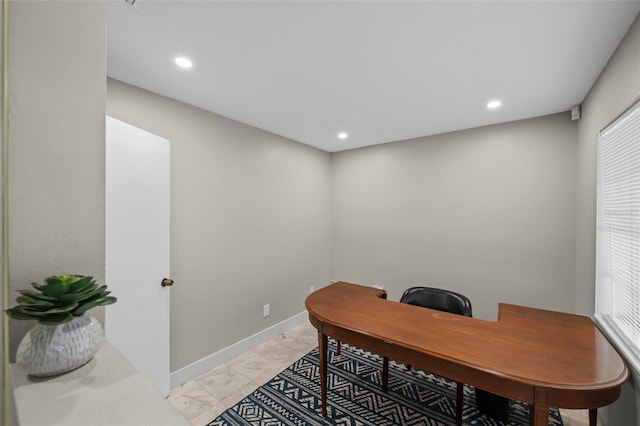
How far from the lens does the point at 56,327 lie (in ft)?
2.23

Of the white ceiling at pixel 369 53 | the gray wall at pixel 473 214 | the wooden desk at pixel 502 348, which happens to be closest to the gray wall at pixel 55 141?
the white ceiling at pixel 369 53

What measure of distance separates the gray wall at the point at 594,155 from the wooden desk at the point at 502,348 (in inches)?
8.5

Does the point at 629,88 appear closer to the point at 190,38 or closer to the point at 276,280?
the point at 190,38

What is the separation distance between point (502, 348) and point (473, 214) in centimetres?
188

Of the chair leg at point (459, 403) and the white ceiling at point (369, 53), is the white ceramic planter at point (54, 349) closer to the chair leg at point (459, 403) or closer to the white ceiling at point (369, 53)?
the white ceiling at point (369, 53)

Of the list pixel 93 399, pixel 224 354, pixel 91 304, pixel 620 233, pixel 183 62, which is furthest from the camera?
pixel 224 354

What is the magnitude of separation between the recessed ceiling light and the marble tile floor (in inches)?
94.2

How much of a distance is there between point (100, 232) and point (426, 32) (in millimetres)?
1766

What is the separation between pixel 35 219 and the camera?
76 cm

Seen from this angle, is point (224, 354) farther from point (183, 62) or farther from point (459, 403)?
point (183, 62)

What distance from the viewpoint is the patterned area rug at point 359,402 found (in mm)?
1873

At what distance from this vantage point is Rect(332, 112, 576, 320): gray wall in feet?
8.36

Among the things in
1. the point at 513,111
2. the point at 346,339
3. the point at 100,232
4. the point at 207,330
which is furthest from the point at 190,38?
the point at 513,111

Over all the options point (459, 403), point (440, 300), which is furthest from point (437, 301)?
point (459, 403)
